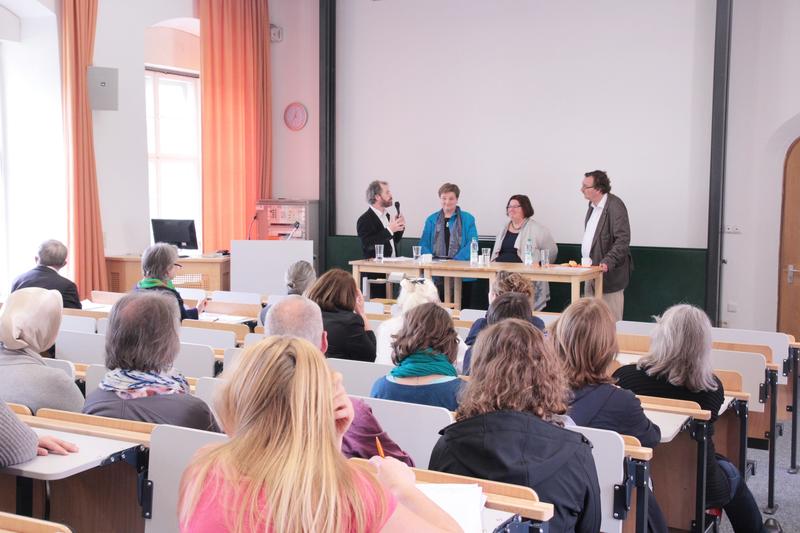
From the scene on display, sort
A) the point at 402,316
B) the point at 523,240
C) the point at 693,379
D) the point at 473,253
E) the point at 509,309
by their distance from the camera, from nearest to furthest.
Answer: the point at 693,379
the point at 509,309
the point at 402,316
the point at 473,253
the point at 523,240

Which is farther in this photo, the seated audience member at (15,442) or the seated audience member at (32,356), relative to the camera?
the seated audience member at (32,356)

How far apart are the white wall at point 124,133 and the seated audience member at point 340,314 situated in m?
5.01

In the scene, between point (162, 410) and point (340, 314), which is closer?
point (162, 410)

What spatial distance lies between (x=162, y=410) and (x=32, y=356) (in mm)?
713

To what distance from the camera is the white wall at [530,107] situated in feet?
26.2

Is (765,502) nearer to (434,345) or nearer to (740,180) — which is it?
(434,345)

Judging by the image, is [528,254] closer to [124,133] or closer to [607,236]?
[607,236]

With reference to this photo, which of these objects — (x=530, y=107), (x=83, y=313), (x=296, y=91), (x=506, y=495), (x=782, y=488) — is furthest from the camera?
(x=296, y=91)

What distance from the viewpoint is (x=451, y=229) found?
8.17m

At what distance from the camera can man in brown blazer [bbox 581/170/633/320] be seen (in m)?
7.14

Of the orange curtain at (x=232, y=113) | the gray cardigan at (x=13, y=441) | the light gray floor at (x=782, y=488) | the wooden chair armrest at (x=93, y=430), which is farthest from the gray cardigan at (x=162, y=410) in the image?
the orange curtain at (x=232, y=113)

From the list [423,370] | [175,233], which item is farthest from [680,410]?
[175,233]

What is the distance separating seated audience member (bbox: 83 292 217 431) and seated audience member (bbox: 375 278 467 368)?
1.14 metres

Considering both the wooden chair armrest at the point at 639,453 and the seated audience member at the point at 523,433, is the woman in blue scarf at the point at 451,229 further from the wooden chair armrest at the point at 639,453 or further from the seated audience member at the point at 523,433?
the seated audience member at the point at 523,433
